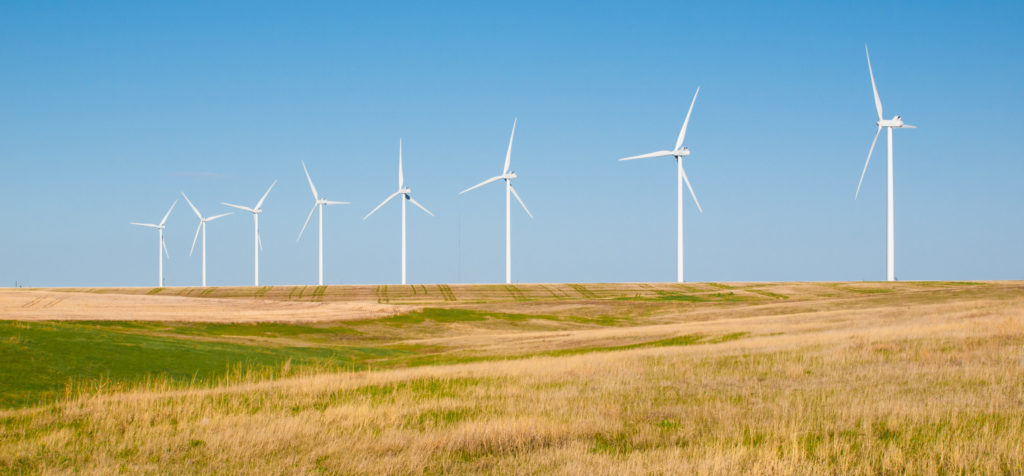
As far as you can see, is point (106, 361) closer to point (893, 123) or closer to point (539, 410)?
point (539, 410)

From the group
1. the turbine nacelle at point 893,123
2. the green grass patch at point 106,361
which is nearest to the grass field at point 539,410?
the green grass patch at point 106,361

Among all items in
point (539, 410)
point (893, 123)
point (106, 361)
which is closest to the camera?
point (539, 410)

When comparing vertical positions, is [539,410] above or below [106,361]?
above

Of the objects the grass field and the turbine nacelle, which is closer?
the grass field

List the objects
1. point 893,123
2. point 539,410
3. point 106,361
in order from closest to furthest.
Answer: point 539,410 → point 106,361 → point 893,123

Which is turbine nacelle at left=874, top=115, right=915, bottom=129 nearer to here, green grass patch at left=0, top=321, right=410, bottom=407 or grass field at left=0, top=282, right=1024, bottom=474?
grass field at left=0, top=282, right=1024, bottom=474

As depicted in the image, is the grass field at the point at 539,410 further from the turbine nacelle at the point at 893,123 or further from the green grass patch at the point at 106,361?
the turbine nacelle at the point at 893,123

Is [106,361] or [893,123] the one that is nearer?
[106,361]

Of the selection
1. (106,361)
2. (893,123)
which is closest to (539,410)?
(106,361)

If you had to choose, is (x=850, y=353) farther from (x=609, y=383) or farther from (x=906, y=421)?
(x=906, y=421)

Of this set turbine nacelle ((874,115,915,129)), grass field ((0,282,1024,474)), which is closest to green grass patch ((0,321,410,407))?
grass field ((0,282,1024,474))

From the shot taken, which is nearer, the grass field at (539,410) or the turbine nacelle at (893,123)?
the grass field at (539,410)

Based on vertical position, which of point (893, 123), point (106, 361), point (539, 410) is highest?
point (893, 123)

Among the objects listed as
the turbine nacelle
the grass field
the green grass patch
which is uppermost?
the turbine nacelle
